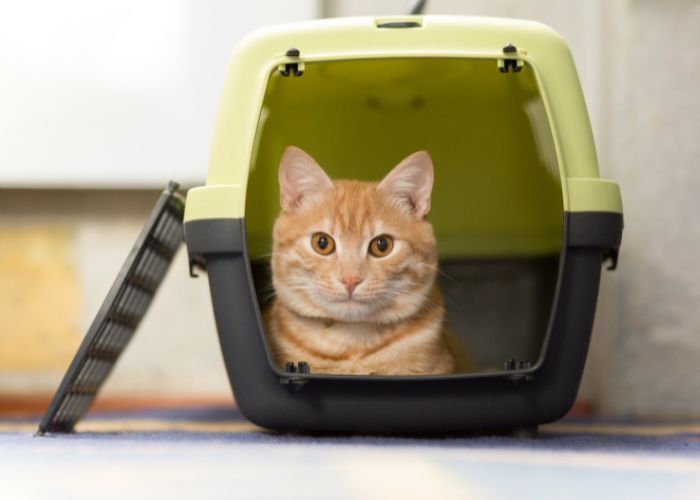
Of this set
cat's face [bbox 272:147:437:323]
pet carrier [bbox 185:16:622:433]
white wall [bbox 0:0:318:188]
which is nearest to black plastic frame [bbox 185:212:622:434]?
pet carrier [bbox 185:16:622:433]

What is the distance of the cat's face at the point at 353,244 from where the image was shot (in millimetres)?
1080

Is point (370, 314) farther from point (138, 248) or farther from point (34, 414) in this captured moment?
point (34, 414)

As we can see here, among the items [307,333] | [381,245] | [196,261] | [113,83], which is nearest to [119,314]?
[196,261]

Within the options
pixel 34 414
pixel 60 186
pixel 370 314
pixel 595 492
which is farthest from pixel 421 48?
pixel 34 414

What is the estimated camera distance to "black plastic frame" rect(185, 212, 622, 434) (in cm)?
102

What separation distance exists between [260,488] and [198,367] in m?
1.03

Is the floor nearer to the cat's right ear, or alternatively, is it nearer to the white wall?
the cat's right ear

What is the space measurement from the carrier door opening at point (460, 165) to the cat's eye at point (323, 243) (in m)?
0.12

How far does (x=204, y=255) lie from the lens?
3.51 ft

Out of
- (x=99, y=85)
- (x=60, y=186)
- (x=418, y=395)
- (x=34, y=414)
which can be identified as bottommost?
(x=34, y=414)

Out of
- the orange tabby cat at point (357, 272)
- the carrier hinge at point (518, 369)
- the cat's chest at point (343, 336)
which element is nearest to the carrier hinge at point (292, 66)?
the orange tabby cat at point (357, 272)

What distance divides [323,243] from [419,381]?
0.25 meters

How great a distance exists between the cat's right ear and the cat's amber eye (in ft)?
0.36

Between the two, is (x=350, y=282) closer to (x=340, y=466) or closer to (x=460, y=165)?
(x=340, y=466)
